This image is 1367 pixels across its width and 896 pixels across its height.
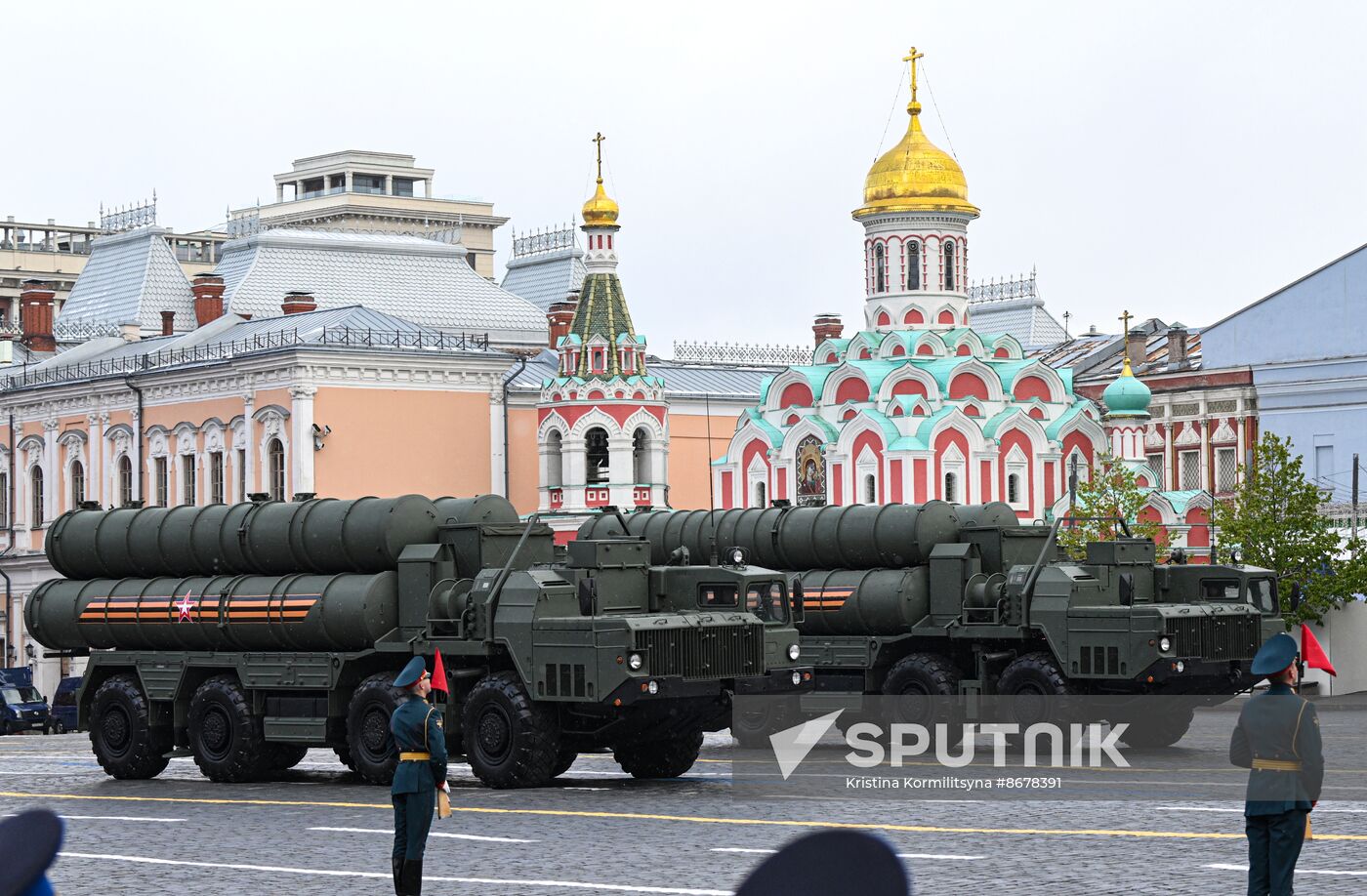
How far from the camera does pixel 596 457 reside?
62031 mm

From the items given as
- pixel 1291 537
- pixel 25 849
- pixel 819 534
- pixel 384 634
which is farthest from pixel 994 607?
pixel 25 849

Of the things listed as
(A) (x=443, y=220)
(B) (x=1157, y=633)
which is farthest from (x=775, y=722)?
(A) (x=443, y=220)

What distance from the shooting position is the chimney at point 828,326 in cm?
7849

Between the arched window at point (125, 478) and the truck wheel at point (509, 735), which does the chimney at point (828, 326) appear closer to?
the arched window at point (125, 478)

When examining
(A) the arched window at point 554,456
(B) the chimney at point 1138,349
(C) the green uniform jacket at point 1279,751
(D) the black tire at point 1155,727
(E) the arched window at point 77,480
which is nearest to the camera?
(C) the green uniform jacket at point 1279,751

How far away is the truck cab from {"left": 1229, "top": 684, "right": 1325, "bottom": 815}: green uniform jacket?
36.1 metres

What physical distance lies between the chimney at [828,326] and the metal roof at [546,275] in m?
10.9

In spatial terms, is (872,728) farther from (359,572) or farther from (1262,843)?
(1262,843)

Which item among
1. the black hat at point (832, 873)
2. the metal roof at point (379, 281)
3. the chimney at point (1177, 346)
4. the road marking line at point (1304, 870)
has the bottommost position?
the road marking line at point (1304, 870)

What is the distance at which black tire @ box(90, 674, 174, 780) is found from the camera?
2477 cm

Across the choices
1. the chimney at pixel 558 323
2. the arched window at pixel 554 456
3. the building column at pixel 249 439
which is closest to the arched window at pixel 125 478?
the building column at pixel 249 439

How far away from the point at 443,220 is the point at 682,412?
40032mm

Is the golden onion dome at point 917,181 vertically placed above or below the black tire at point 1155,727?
above

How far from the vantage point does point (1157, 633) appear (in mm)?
25391
